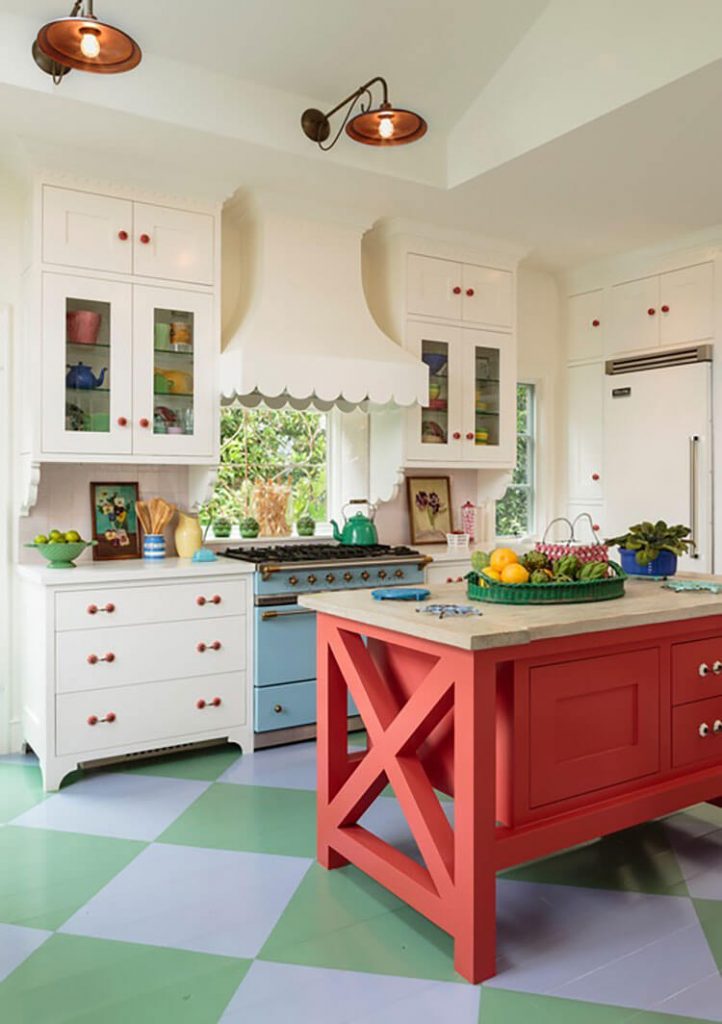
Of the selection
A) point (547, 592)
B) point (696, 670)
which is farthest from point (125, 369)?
point (696, 670)

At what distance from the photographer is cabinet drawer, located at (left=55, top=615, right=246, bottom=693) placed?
11.5 feet

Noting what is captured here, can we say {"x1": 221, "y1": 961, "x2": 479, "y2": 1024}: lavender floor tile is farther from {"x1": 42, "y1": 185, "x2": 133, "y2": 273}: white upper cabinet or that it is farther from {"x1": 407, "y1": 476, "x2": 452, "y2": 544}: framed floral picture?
{"x1": 407, "y1": 476, "x2": 452, "y2": 544}: framed floral picture

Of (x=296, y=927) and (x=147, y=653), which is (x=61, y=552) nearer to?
(x=147, y=653)

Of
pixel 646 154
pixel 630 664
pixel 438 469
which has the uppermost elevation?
pixel 646 154

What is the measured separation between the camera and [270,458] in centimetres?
478

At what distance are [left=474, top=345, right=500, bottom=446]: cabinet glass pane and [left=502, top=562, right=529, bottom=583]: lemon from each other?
248cm

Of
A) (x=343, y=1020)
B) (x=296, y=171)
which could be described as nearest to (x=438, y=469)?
(x=296, y=171)

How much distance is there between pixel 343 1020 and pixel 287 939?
0.38m

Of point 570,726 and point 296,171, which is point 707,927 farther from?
point 296,171

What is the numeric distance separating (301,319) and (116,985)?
3127 mm

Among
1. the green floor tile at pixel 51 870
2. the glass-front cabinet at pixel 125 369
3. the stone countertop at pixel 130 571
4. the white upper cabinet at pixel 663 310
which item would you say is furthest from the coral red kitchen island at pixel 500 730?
the white upper cabinet at pixel 663 310

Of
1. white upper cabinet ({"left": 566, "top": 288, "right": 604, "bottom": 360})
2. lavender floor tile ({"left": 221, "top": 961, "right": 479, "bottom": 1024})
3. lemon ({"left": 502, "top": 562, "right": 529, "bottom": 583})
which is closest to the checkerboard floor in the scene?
lavender floor tile ({"left": 221, "top": 961, "right": 479, "bottom": 1024})

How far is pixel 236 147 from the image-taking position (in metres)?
3.63

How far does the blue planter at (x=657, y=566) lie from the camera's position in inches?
125
